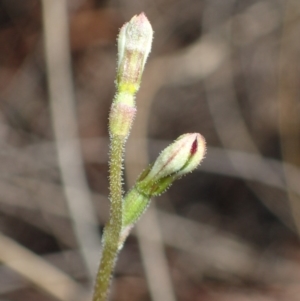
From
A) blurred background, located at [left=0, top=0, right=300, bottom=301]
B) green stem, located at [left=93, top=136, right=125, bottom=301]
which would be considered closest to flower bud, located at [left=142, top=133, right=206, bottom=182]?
green stem, located at [left=93, top=136, right=125, bottom=301]

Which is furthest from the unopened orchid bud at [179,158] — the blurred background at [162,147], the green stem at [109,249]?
the blurred background at [162,147]

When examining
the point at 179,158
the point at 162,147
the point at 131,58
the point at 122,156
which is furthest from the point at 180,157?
the point at 162,147

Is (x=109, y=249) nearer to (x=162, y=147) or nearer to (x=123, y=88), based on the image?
(x=123, y=88)

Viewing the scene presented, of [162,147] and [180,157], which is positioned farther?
[162,147]

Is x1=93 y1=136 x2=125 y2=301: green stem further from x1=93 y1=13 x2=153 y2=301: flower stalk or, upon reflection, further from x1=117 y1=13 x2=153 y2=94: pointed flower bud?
x1=117 y1=13 x2=153 y2=94: pointed flower bud

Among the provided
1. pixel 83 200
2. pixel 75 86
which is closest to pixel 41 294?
pixel 83 200

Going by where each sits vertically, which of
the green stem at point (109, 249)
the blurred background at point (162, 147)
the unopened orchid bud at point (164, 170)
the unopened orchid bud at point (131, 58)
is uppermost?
the blurred background at point (162, 147)

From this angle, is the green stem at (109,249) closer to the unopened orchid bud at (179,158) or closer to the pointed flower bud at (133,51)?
the unopened orchid bud at (179,158)

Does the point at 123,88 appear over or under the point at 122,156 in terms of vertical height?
over
